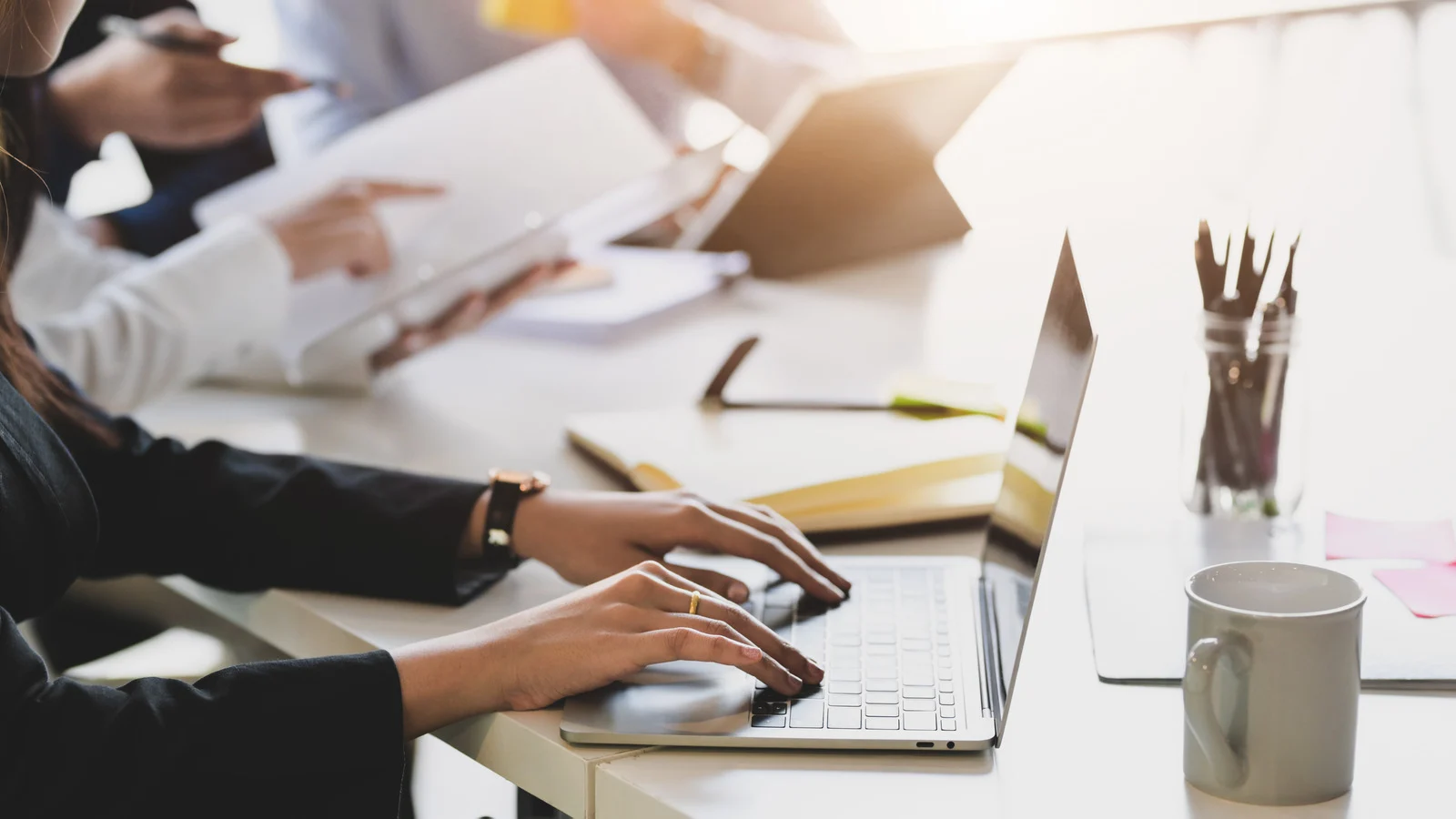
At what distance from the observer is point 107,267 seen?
1.55m

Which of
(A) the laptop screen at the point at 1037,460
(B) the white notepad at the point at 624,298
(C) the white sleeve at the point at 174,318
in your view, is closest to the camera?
(A) the laptop screen at the point at 1037,460

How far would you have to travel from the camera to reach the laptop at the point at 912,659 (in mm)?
635

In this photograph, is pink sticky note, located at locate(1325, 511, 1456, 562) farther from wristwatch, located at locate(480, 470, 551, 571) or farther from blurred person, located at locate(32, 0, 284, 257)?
blurred person, located at locate(32, 0, 284, 257)

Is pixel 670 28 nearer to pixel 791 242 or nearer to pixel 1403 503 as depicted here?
pixel 791 242

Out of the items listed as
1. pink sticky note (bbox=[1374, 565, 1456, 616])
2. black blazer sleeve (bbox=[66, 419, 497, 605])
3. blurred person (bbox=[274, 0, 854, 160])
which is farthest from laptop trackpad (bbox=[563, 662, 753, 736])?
blurred person (bbox=[274, 0, 854, 160])

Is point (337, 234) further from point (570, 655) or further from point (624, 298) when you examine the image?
point (570, 655)

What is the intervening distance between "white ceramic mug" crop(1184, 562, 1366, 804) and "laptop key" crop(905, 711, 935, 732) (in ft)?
0.39

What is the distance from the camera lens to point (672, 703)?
2.20 ft

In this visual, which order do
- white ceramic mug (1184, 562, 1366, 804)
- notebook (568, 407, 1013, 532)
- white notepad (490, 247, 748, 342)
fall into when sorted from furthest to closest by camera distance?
1. white notepad (490, 247, 748, 342)
2. notebook (568, 407, 1013, 532)
3. white ceramic mug (1184, 562, 1366, 804)

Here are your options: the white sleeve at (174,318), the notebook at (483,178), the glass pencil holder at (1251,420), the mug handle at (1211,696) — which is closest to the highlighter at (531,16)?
the notebook at (483,178)

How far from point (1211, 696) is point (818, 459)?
54 cm

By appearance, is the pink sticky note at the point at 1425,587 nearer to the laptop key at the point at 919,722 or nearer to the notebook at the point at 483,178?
the laptop key at the point at 919,722

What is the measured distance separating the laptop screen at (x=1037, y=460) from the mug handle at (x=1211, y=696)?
3.5 inches

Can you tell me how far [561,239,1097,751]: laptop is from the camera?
2.08 ft
